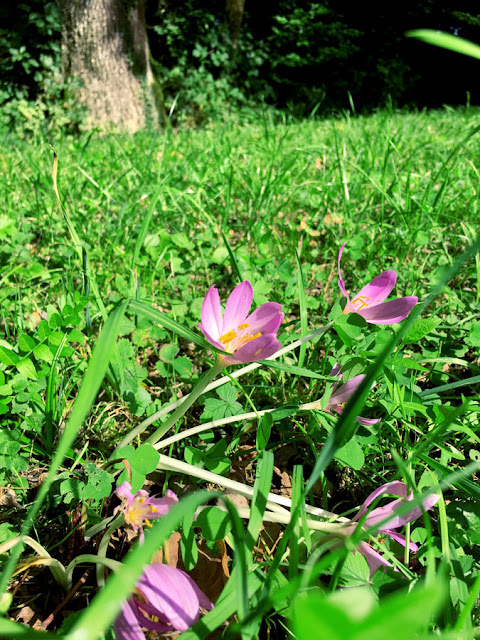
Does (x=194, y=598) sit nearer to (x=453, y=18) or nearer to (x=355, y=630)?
(x=355, y=630)

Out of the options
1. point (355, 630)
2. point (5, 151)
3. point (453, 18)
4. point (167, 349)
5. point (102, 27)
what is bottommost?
point (167, 349)

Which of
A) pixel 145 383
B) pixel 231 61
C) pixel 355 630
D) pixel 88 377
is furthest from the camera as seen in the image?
pixel 231 61

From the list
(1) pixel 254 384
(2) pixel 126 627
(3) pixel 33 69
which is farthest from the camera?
(3) pixel 33 69

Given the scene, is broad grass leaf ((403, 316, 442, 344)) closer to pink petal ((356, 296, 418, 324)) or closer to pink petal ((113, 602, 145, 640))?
pink petal ((356, 296, 418, 324))

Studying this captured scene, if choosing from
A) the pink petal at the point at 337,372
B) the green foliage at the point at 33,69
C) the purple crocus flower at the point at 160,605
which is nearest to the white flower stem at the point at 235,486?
the purple crocus flower at the point at 160,605

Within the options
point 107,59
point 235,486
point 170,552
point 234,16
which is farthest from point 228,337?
point 234,16

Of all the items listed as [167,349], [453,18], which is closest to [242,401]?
[167,349]

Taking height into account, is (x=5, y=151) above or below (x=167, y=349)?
above

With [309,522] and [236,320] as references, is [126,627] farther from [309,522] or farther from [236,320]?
[236,320]
